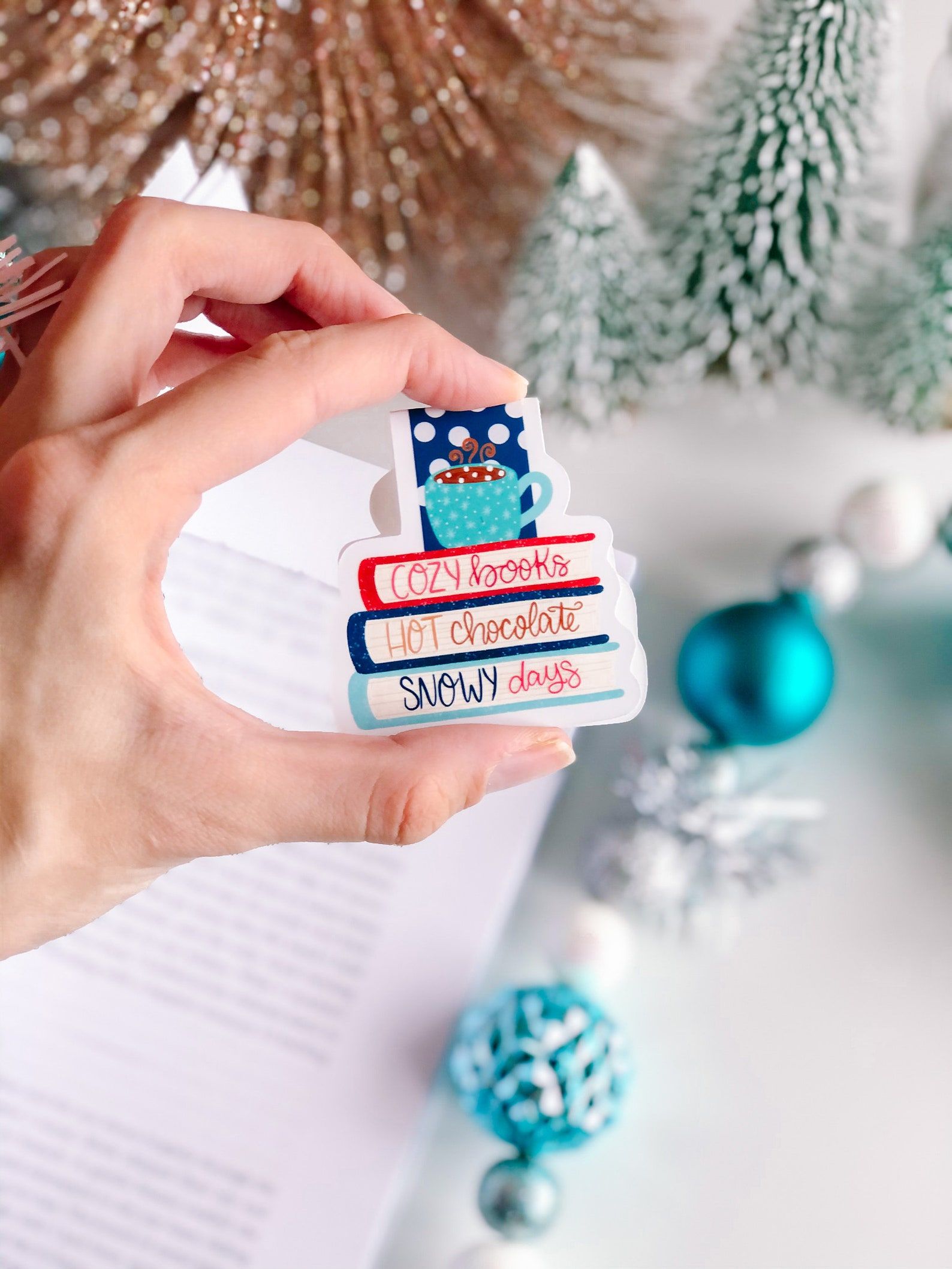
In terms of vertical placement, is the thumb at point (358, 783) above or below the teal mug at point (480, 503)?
below

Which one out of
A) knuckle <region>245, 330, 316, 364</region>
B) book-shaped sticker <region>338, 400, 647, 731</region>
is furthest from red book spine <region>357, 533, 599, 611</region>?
knuckle <region>245, 330, 316, 364</region>

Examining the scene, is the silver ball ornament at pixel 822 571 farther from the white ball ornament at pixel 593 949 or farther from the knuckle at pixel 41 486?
the knuckle at pixel 41 486

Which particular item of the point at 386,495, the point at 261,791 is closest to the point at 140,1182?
the point at 261,791

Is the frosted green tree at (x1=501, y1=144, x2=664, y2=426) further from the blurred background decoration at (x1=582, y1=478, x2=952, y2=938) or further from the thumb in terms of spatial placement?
the thumb

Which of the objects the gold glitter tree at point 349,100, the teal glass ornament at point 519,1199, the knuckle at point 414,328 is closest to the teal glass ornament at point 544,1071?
the teal glass ornament at point 519,1199

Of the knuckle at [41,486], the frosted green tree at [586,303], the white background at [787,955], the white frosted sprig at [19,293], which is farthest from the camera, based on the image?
the white background at [787,955]

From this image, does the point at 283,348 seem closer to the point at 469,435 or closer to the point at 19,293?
the point at 469,435
